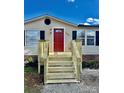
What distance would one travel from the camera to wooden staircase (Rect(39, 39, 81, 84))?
3.19 meters

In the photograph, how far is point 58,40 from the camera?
317 centimetres

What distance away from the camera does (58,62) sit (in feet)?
10.7

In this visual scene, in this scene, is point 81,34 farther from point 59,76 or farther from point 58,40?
point 59,76

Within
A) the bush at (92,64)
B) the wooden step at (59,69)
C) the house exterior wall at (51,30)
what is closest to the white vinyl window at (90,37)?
the house exterior wall at (51,30)

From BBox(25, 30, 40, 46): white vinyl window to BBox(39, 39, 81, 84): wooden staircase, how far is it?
130 mm

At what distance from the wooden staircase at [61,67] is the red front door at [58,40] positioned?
53mm

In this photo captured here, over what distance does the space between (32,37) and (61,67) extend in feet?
1.28

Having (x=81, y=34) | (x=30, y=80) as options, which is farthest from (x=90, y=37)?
(x=30, y=80)

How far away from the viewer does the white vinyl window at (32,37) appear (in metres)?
3.08

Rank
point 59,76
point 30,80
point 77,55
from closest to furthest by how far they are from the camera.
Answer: point 30,80
point 77,55
point 59,76

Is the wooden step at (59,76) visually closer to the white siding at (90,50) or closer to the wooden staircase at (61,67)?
the wooden staircase at (61,67)

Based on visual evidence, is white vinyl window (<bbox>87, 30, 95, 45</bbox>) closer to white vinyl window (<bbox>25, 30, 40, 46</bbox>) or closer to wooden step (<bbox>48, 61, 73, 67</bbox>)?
wooden step (<bbox>48, 61, 73, 67</bbox>)
